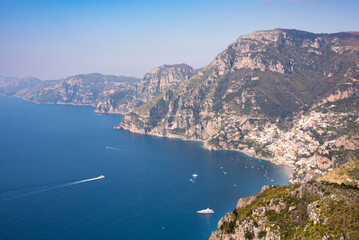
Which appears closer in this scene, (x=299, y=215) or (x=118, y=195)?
(x=299, y=215)

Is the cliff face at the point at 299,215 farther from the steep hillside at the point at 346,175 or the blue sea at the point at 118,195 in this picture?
the steep hillside at the point at 346,175

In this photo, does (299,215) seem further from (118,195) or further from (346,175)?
(118,195)

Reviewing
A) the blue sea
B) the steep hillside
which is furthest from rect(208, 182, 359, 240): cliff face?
the steep hillside

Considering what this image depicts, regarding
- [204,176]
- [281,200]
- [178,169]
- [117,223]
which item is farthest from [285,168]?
[281,200]

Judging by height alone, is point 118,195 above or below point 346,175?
below

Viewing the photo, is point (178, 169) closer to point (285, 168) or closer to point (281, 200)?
point (285, 168)

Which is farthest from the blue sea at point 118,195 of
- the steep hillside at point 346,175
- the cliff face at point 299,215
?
the cliff face at point 299,215

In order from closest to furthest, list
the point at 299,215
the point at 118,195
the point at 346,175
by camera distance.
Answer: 1. the point at 299,215
2. the point at 346,175
3. the point at 118,195

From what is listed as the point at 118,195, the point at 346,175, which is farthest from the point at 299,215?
the point at 118,195

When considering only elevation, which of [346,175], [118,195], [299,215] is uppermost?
[299,215]

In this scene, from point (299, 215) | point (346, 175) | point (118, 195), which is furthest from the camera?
point (118, 195)
